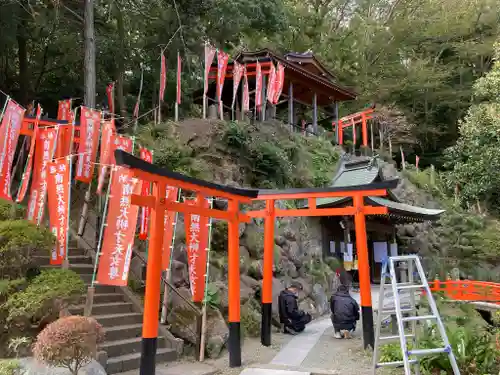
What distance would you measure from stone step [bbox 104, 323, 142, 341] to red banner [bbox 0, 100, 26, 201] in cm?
409

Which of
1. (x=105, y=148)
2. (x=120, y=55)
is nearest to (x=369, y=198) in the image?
(x=105, y=148)

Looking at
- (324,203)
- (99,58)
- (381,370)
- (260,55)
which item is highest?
(260,55)

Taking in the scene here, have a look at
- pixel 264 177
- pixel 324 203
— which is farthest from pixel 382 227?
pixel 264 177

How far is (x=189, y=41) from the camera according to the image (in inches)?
825

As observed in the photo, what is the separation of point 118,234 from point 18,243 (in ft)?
5.12

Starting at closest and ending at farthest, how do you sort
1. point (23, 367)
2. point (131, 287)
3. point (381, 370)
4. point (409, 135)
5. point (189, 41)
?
point (23, 367) → point (381, 370) → point (131, 287) → point (189, 41) → point (409, 135)

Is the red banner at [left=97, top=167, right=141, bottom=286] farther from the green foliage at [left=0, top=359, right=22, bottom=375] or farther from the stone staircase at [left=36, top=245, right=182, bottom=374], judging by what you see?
the green foliage at [left=0, top=359, right=22, bottom=375]

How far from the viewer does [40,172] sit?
30.6 feet

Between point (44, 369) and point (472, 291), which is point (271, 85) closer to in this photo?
point (472, 291)

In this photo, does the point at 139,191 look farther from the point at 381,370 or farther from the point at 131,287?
the point at 381,370

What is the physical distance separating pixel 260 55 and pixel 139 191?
1505 centimetres

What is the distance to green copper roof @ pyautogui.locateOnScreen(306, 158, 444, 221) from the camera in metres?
16.7

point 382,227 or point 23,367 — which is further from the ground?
point 382,227

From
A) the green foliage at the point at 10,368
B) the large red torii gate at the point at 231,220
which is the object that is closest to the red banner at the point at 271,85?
the large red torii gate at the point at 231,220
